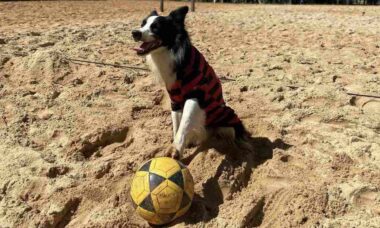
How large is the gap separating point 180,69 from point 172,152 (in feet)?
2.87

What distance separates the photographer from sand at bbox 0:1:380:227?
3.45 m

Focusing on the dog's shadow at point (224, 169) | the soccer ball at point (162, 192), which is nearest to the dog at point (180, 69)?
the dog's shadow at point (224, 169)

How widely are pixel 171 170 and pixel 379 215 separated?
163cm

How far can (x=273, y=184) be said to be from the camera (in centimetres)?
369

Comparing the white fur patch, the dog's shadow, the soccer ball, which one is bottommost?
the dog's shadow

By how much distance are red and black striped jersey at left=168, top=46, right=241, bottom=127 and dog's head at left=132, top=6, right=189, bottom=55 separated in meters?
0.23

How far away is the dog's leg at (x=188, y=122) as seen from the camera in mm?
3826

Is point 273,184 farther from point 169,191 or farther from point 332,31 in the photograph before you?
point 332,31

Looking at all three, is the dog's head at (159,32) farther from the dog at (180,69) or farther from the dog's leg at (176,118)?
the dog's leg at (176,118)

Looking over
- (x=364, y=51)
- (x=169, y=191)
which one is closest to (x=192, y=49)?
(x=169, y=191)

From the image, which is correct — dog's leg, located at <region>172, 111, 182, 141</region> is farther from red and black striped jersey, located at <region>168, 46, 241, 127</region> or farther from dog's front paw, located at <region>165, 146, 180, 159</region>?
dog's front paw, located at <region>165, 146, 180, 159</region>

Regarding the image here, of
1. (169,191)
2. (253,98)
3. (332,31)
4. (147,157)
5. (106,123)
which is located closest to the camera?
(169,191)

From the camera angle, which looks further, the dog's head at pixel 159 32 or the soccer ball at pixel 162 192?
the dog's head at pixel 159 32

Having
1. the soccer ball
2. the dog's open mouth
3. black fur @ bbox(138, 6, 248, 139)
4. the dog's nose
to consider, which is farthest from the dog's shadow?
the dog's nose
